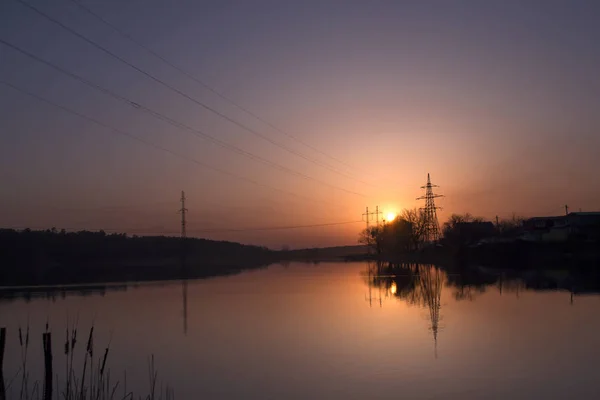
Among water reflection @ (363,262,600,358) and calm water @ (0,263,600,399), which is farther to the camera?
water reflection @ (363,262,600,358)

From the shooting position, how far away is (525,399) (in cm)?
1113

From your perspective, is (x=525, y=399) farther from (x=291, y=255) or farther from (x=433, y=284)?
(x=291, y=255)

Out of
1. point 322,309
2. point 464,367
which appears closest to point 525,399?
point 464,367

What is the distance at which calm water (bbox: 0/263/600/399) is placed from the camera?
12.4 meters

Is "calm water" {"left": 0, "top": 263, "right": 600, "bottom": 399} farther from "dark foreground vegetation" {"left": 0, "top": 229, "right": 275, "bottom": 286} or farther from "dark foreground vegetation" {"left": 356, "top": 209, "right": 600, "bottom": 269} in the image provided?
"dark foreground vegetation" {"left": 0, "top": 229, "right": 275, "bottom": 286}

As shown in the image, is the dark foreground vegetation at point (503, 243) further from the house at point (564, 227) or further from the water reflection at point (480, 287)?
the water reflection at point (480, 287)

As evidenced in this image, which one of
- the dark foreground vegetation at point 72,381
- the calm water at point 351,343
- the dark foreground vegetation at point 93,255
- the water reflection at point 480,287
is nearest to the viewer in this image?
the dark foreground vegetation at point 72,381

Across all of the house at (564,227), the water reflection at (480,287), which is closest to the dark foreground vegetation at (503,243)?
the house at (564,227)

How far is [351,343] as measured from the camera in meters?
17.3

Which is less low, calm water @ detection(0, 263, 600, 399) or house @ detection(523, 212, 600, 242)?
house @ detection(523, 212, 600, 242)

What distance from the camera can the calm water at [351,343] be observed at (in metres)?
12.4

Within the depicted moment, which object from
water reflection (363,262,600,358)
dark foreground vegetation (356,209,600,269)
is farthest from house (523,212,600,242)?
water reflection (363,262,600,358)

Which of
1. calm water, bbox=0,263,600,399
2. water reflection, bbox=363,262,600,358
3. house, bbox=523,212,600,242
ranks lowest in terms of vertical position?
calm water, bbox=0,263,600,399

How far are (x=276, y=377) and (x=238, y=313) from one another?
12.3 meters
